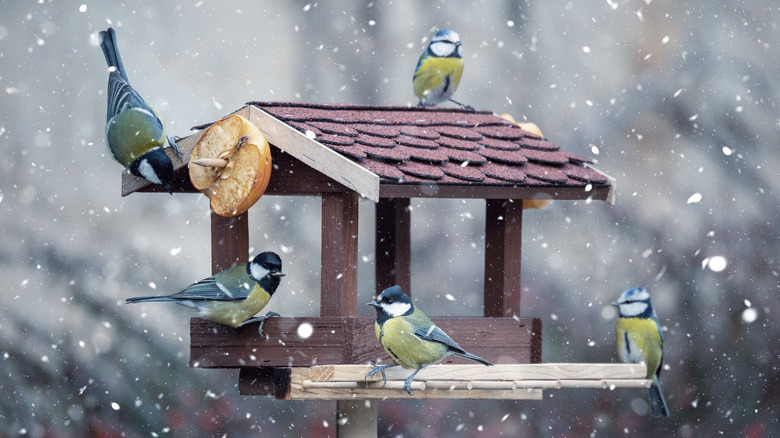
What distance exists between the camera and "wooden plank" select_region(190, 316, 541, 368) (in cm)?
331

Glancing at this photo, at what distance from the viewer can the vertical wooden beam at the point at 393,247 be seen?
4098 millimetres

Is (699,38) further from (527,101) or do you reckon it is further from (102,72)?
(102,72)

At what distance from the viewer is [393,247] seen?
4.11 meters

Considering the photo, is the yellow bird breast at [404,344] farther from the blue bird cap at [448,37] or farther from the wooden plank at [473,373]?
the blue bird cap at [448,37]

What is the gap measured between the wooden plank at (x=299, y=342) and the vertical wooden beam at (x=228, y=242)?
1.09 feet

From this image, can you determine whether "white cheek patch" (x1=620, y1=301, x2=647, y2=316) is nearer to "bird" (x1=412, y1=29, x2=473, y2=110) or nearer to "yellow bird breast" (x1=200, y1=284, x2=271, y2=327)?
"bird" (x1=412, y1=29, x2=473, y2=110)

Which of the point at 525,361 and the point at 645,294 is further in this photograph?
the point at 645,294

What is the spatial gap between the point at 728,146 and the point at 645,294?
8.89 ft

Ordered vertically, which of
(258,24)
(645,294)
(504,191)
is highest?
(258,24)

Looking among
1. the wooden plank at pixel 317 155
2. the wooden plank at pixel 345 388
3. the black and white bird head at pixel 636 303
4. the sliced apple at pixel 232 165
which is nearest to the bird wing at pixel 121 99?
the sliced apple at pixel 232 165

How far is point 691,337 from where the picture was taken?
638 centimetres

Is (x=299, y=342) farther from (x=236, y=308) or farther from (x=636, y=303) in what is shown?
(x=636, y=303)

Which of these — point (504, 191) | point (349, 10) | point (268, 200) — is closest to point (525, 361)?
point (504, 191)

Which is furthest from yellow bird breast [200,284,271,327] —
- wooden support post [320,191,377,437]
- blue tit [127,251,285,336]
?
wooden support post [320,191,377,437]
